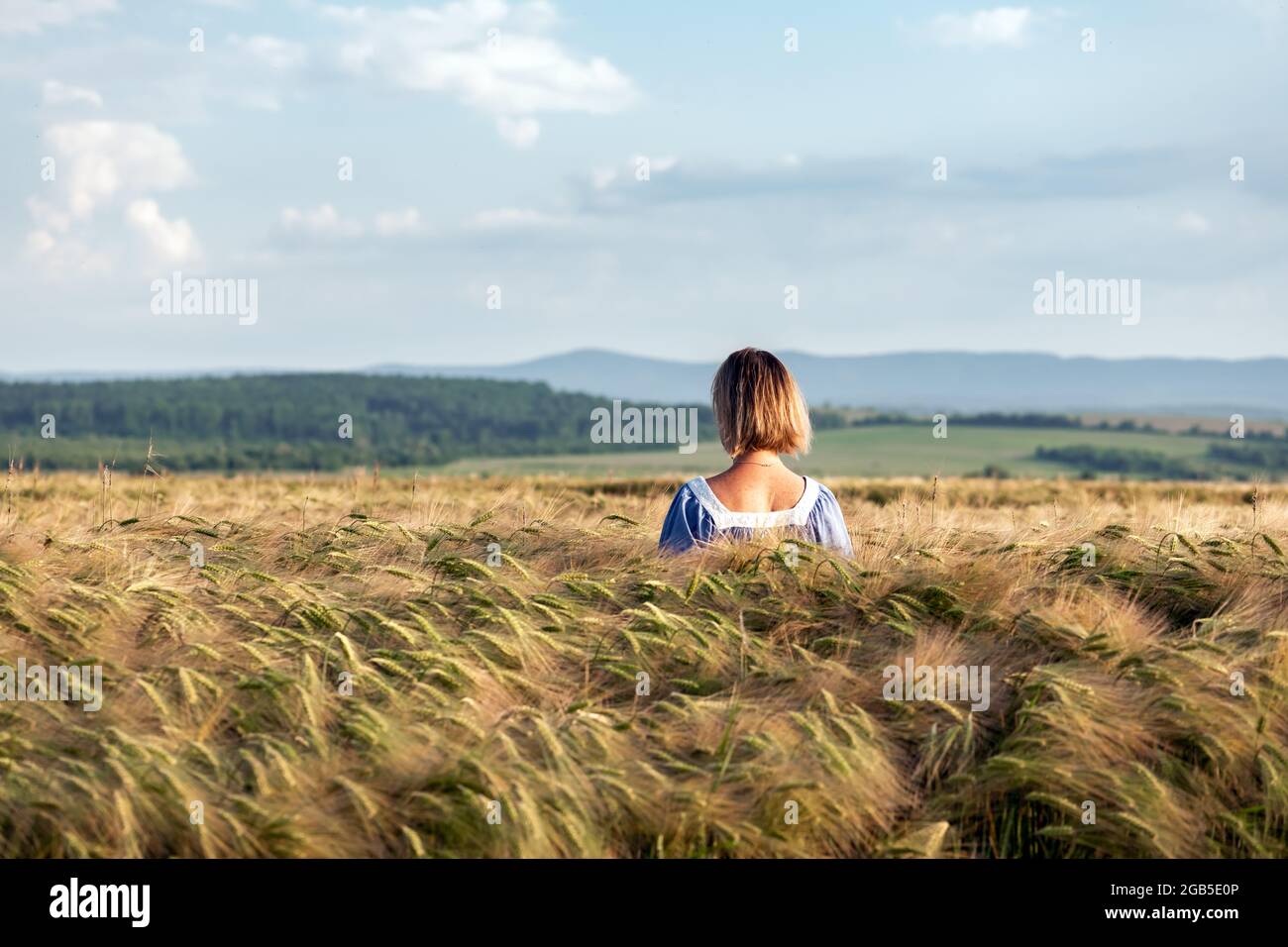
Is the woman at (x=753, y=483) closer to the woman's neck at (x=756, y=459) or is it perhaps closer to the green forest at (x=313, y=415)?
the woman's neck at (x=756, y=459)

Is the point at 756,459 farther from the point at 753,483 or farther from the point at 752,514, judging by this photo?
the point at 752,514

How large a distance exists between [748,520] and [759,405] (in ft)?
2.61

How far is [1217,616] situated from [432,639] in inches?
171

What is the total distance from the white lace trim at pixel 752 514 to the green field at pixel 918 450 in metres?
78.4

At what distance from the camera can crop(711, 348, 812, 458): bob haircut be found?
753 cm

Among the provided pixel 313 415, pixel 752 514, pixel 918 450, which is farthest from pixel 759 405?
pixel 313 415

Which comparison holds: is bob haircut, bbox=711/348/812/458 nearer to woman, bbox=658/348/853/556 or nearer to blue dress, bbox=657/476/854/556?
woman, bbox=658/348/853/556

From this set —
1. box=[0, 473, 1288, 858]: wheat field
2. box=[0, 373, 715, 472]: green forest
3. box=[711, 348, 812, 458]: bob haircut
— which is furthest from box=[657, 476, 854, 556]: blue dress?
A: box=[0, 373, 715, 472]: green forest

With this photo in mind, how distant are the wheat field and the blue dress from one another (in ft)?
0.65

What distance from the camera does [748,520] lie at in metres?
7.88

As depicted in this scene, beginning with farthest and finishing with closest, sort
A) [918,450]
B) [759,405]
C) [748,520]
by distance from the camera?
[918,450] < [748,520] < [759,405]

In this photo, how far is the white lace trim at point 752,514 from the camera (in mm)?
7848

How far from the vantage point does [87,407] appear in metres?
147
